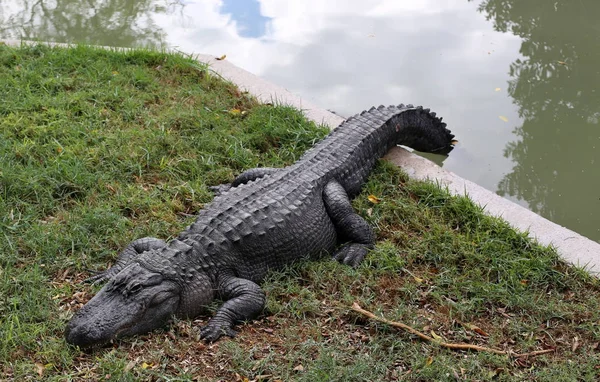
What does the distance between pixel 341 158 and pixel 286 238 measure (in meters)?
1.15

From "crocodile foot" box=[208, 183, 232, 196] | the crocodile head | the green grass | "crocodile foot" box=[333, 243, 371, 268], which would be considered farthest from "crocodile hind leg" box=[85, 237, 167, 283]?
"crocodile foot" box=[333, 243, 371, 268]

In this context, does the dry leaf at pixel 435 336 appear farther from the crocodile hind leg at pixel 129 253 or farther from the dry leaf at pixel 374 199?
the crocodile hind leg at pixel 129 253

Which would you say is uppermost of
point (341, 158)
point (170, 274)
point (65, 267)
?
point (341, 158)

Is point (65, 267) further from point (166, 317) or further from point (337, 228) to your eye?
point (337, 228)

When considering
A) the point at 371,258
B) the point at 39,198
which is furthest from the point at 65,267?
the point at 371,258

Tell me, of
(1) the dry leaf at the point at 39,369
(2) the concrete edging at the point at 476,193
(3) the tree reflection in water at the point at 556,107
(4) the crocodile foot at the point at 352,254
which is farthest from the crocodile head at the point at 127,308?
(3) the tree reflection in water at the point at 556,107

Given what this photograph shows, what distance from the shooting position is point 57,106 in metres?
6.63

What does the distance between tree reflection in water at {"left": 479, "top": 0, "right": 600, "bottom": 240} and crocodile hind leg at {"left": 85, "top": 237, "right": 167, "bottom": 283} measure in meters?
3.71

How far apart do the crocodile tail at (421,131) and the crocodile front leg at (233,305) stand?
249 centimetres

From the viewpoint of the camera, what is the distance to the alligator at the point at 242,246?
3955 mm

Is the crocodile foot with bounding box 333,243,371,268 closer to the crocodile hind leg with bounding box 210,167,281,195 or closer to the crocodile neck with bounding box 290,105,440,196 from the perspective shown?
the crocodile neck with bounding box 290,105,440,196

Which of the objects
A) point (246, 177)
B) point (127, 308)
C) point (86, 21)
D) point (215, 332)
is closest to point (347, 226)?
point (246, 177)

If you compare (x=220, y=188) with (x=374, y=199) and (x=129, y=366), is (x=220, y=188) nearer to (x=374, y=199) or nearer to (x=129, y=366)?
(x=374, y=199)

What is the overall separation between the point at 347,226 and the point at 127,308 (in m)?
1.92
